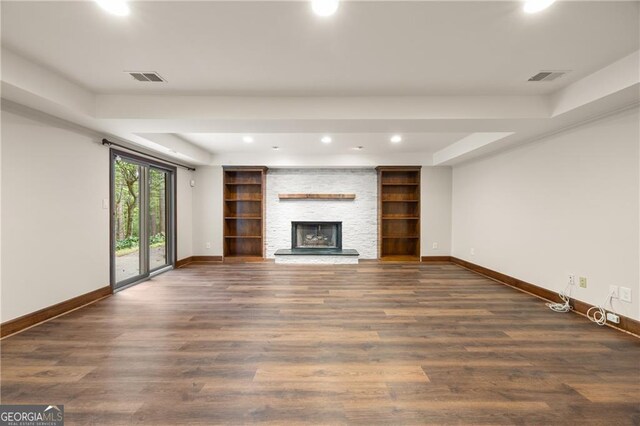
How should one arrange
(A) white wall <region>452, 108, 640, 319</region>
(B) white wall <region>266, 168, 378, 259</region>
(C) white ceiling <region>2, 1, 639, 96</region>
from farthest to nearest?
(B) white wall <region>266, 168, 378, 259</region> → (A) white wall <region>452, 108, 640, 319</region> → (C) white ceiling <region>2, 1, 639, 96</region>

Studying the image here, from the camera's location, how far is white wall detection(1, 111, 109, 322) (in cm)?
247

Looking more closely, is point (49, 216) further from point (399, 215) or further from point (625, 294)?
point (399, 215)

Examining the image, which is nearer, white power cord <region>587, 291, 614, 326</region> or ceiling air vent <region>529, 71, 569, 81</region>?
ceiling air vent <region>529, 71, 569, 81</region>

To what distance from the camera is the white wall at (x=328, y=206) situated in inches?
245

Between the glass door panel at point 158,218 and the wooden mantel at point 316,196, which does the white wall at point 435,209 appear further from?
the glass door panel at point 158,218

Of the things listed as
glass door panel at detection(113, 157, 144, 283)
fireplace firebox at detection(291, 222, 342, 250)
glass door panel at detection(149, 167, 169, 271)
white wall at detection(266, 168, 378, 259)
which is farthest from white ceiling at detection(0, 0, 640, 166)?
fireplace firebox at detection(291, 222, 342, 250)

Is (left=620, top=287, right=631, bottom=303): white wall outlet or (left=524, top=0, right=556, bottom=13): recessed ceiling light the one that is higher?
(left=524, top=0, right=556, bottom=13): recessed ceiling light

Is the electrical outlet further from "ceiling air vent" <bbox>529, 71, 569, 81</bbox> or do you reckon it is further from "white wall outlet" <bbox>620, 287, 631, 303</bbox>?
"ceiling air vent" <bbox>529, 71, 569, 81</bbox>

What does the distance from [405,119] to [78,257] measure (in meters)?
4.01

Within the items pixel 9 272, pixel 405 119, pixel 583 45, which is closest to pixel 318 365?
pixel 405 119

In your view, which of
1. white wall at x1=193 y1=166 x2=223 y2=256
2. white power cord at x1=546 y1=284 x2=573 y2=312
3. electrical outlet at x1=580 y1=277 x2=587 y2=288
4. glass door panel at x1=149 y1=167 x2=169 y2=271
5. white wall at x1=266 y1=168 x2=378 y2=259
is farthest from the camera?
white wall at x1=266 y1=168 x2=378 y2=259

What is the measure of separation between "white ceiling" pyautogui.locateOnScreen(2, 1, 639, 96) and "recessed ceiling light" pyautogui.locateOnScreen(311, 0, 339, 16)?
53 mm

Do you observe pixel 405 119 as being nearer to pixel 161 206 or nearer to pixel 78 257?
pixel 78 257

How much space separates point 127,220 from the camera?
13.8 feet
